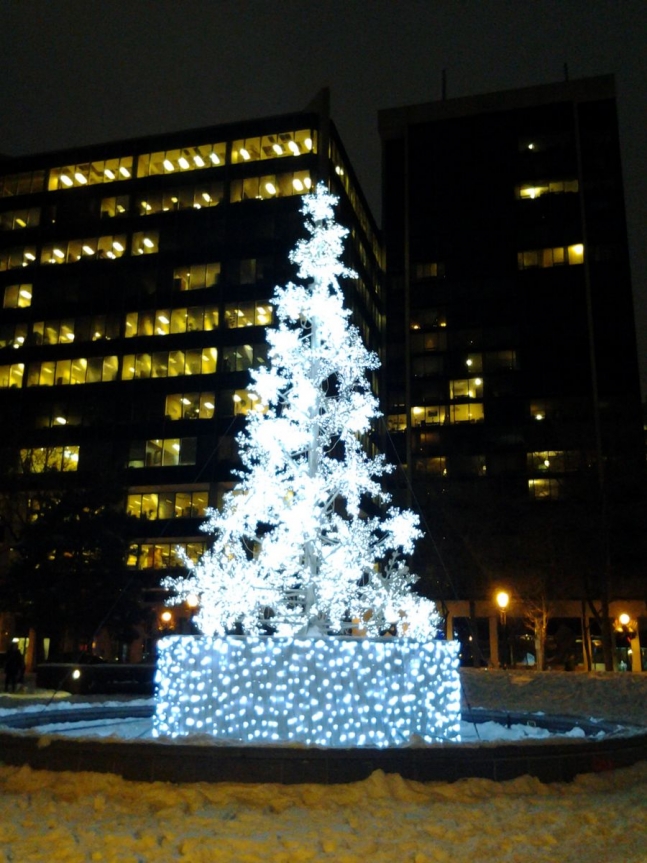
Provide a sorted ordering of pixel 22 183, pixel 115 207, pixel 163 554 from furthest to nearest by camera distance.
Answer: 1. pixel 22 183
2. pixel 115 207
3. pixel 163 554

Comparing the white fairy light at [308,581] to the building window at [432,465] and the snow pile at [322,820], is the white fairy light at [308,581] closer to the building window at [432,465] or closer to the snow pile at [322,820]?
the snow pile at [322,820]

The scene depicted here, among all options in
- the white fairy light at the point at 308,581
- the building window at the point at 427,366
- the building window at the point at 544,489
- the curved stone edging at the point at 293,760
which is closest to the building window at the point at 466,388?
the building window at the point at 427,366

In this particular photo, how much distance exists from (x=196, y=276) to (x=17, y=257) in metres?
16.6

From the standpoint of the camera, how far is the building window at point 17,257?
69375 millimetres

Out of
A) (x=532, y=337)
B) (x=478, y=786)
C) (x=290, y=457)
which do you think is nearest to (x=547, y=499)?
(x=532, y=337)

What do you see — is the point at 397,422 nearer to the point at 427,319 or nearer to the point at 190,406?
the point at 427,319

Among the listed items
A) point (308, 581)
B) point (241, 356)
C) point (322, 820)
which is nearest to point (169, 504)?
point (241, 356)

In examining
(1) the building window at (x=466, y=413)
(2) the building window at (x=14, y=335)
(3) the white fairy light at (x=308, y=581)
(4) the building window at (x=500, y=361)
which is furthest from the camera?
(1) the building window at (x=466, y=413)

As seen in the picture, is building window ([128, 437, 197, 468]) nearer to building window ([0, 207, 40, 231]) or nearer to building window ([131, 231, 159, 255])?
building window ([131, 231, 159, 255])

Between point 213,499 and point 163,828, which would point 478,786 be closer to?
point 163,828

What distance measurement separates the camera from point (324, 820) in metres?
8.65

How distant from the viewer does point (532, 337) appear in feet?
246

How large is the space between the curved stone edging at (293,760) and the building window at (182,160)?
6169cm

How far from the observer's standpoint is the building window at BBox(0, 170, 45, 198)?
71.6m
